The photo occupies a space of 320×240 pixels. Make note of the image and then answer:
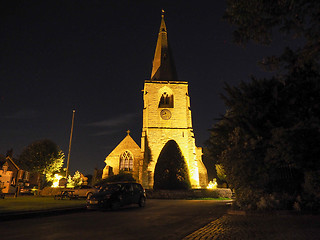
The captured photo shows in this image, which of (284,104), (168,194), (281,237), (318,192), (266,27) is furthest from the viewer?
(168,194)

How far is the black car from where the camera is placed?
12.3 m

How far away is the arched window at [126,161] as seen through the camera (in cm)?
3781

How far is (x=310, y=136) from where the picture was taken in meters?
10.5

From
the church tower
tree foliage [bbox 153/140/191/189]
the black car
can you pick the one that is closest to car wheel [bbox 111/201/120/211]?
the black car

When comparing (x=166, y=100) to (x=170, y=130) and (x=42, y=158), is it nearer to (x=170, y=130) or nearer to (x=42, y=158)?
(x=170, y=130)

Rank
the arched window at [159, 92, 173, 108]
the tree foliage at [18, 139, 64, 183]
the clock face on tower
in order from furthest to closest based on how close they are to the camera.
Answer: the arched window at [159, 92, 173, 108] < the clock face on tower < the tree foliage at [18, 139, 64, 183]

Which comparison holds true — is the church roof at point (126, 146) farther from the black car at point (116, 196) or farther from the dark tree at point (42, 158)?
the black car at point (116, 196)

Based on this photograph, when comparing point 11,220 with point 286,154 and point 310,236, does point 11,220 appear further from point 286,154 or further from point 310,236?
point 286,154

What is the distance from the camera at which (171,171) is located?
1156 inches

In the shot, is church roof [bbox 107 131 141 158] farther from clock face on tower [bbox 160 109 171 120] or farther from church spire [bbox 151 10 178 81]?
church spire [bbox 151 10 178 81]

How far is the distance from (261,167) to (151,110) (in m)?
28.1

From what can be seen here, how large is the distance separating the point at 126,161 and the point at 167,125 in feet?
30.5

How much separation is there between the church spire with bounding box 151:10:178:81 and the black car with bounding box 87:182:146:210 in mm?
29458

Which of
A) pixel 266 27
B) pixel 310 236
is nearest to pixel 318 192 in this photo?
pixel 310 236
